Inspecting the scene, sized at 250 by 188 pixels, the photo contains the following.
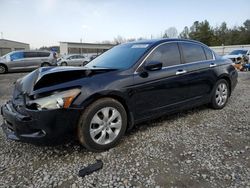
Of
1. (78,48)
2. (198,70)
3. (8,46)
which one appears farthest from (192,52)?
(8,46)

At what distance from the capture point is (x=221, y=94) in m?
4.47

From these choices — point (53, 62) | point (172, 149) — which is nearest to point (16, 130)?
point (172, 149)

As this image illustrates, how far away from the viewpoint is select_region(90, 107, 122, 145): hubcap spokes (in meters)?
2.66

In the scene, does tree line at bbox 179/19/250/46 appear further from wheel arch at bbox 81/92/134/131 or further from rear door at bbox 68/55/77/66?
wheel arch at bbox 81/92/134/131

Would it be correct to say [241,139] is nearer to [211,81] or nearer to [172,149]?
[172,149]

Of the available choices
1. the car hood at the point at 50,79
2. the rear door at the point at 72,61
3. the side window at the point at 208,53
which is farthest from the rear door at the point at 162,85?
the rear door at the point at 72,61

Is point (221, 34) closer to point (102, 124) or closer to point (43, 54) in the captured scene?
point (43, 54)

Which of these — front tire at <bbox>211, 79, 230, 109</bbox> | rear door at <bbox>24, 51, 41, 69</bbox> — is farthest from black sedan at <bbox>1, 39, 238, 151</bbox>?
rear door at <bbox>24, 51, 41, 69</bbox>

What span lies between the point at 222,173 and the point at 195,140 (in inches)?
32.1

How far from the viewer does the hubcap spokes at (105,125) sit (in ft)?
8.74

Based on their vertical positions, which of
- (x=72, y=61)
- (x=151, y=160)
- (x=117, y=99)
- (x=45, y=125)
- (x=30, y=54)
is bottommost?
(x=151, y=160)

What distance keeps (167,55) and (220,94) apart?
69.3 inches

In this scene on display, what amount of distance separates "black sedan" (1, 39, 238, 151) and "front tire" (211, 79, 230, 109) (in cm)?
39

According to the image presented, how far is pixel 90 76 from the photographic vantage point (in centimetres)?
268
